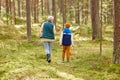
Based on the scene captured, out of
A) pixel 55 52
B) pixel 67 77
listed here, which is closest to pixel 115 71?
pixel 67 77

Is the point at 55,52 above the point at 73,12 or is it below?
below

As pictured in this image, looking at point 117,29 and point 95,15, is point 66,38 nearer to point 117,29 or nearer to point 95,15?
point 117,29

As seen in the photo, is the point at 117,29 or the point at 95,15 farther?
the point at 95,15

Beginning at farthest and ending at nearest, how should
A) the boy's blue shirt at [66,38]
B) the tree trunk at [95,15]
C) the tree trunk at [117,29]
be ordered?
the tree trunk at [95,15]
the boy's blue shirt at [66,38]
the tree trunk at [117,29]

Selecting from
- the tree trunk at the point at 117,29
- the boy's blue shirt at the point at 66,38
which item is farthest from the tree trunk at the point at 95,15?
the tree trunk at the point at 117,29

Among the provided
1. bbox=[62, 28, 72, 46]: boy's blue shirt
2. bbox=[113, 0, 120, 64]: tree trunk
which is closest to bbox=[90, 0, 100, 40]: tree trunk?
bbox=[62, 28, 72, 46]: boy's blue shirt

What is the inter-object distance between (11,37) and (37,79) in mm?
15460

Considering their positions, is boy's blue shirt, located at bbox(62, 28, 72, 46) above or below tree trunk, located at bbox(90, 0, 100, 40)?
below

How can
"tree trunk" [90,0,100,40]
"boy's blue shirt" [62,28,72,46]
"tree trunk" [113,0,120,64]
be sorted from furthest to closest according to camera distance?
"tree trunk" [90,0,100,40], "boy's blue shirt" [62,28,72,46], "tree trunk" [113,0,120,64]

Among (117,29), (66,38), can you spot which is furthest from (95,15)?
(117,29)

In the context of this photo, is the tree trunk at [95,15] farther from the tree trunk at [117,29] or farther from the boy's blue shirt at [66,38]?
the tree trunk at [117,29]

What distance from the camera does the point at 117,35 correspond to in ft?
37.3

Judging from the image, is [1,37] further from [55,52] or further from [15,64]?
[15,64]

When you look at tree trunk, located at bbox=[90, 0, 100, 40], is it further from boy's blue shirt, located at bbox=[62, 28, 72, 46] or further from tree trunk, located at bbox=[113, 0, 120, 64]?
tree trunk, located at bbox=[113, 0, 120, 64]
